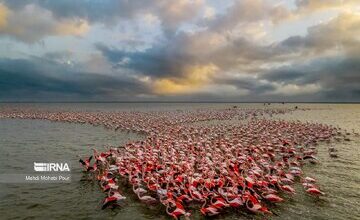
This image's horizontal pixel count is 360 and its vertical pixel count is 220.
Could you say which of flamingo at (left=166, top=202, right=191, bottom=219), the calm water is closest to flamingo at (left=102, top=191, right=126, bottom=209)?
the calm water

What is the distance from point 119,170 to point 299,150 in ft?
57.2

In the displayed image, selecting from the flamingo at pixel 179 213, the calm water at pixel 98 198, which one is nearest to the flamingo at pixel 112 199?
the calm water at pixel 98 198

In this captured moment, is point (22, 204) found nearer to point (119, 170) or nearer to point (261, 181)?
point (119, 170)

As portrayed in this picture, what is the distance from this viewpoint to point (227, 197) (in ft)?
46.9

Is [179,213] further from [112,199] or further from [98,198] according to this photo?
[98,198]

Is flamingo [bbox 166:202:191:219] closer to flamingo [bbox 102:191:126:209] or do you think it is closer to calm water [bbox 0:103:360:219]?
calm water [bbox 0:103:360:219]

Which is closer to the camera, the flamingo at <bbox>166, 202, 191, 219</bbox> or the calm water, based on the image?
the flamingo at <bbox>166, 202, 191, 219</bbox>

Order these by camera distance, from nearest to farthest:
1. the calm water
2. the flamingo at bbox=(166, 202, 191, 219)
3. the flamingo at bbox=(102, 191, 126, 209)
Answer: the flamingo at bbox=(166, 202, 191, 219), the calm water, the flamingo at bbox=(102, 191, 126, 209)

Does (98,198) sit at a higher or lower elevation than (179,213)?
lower

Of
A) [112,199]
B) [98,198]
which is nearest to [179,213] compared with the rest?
[112,199]

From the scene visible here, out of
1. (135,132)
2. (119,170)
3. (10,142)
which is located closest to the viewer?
(119,170)

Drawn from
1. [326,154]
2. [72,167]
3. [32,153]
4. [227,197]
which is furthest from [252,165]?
[32,153]

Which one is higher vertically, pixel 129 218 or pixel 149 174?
pixel 149 174

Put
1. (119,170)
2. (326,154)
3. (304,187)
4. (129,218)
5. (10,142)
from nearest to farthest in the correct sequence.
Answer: (129,218), (304,187), (119,170), (326,154), (10,142)
